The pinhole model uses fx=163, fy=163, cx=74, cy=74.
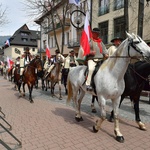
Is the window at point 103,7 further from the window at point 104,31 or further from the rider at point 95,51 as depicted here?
the rider at point 95,51

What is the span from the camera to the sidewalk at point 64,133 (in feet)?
12.2

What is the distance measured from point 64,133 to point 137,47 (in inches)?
113

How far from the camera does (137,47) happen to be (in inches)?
137

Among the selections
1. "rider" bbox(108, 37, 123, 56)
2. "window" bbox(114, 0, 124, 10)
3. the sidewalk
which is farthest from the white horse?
"window" bbox(114, 0, 124, 10)

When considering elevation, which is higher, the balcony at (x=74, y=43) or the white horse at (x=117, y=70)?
the balcony at (x=74, y=43)

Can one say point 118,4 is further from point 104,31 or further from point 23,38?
point 23,38

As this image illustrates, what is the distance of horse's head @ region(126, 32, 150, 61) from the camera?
11.2ft

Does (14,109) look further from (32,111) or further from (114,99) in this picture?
(114,99)

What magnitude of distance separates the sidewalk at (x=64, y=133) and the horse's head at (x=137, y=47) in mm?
2079

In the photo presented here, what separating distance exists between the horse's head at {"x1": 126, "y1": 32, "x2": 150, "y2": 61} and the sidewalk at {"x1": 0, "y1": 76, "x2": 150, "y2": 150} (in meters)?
2.08

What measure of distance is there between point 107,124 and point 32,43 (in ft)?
189

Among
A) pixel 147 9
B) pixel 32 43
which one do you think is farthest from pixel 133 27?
pixel 32 43

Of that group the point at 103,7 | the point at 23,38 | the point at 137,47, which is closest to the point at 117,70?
the point at 137,47

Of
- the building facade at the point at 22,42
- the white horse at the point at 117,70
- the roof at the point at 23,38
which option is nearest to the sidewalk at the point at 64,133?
the white horse at the point at 117,70
